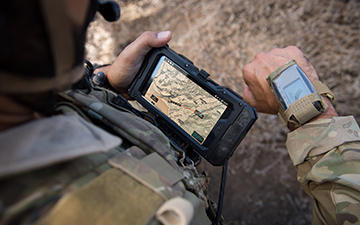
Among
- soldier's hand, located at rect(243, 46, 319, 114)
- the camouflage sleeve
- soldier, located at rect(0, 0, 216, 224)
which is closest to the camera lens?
soldier, located at rect(0, 0, 216, 224)

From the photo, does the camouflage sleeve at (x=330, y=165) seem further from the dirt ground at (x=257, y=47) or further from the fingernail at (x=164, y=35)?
the dirt ground at (x=257, y=47)

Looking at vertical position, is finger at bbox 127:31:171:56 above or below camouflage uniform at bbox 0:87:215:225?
above

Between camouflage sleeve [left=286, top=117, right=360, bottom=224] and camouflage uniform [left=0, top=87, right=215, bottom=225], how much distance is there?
0.54 metres

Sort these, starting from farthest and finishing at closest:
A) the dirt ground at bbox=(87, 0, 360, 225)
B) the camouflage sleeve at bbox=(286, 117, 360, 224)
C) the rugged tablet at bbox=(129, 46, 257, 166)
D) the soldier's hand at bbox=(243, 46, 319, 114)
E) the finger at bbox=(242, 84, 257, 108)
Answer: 1. the dirt ground at bbox=(87, 0, 360, 225)
2. the finger at bbox=(242, 84, 257, 108)
3. the soldier's hand at bbox=(243, 46, 319, 114)
4. the rugged tablet at bbox=(129, 46, 257, 166)
5. the camouflage sleeve at bbox=(286, 117, 360, 224)

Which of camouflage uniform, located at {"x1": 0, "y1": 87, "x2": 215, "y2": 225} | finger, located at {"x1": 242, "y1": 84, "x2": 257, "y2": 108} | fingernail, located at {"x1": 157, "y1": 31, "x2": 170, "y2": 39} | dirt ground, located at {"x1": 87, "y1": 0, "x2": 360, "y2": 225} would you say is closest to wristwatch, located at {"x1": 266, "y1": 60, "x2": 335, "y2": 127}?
finger, located at {"x1": 242, "y1": 84, "x2": 257, "y2": 108}

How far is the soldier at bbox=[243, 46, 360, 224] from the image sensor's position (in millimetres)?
876

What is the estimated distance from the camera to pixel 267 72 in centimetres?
128

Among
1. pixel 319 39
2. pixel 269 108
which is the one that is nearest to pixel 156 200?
pixel 269 108

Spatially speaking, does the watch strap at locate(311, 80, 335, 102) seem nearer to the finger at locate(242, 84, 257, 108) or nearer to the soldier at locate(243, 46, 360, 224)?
the soldier at locate(243, 46, 360, 224)

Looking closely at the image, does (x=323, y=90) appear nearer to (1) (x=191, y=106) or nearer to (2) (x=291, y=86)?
(2) (x=291, y=86)

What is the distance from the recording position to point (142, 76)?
1186 millimetres

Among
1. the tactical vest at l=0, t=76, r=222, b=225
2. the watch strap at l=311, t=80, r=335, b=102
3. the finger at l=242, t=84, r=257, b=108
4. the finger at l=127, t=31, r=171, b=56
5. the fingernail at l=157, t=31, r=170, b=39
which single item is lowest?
the tactical vest at l=0, t=76, r=222, b=225

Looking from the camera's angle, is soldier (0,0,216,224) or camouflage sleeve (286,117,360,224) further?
camouflage sleeve (286,117,360,224)

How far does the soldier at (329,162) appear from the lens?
876 millimetres
